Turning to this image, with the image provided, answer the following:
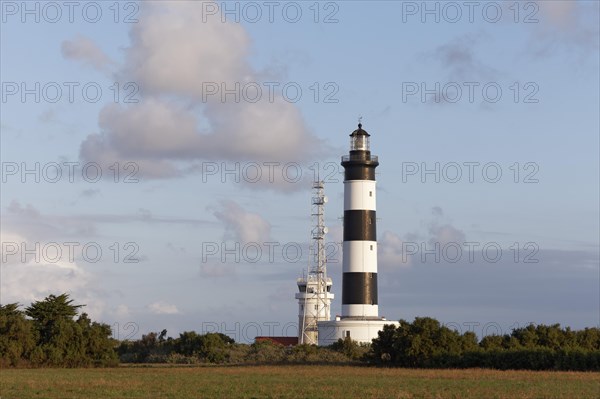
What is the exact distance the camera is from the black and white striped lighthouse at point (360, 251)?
72.2m

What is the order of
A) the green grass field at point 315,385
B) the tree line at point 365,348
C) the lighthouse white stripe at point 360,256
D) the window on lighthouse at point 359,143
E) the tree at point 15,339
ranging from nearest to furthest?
1. the green grass field at point 315,385
2. the tree line at point 365,348
3. the tree at point 15,339
4. the lighthouse white stripe at point 360,256
5. the window on lighthouse at point 359,143

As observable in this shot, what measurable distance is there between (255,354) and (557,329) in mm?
22788

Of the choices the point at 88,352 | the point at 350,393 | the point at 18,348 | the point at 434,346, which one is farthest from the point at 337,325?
the point at 350,393

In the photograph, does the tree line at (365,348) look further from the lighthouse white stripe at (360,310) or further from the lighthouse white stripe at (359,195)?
the lighthouse white stripe at (359,195)

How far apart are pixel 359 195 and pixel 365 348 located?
1095cm

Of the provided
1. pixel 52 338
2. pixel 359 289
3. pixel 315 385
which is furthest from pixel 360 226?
pixel 315 385

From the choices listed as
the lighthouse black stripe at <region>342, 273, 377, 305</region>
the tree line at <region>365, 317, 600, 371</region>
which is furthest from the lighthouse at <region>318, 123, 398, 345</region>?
the tree line at <region>365, 317, 600, 371</region>

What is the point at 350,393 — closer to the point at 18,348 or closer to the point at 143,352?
the point at 18,348

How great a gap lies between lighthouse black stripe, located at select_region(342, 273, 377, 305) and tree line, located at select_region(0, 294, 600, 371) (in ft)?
9.95

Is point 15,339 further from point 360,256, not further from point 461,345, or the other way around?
point 461,345

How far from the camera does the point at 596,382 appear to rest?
44.7 metres

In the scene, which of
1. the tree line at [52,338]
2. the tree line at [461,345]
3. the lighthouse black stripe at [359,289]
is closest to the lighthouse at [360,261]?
the lighthouse black stripe at [359,289]

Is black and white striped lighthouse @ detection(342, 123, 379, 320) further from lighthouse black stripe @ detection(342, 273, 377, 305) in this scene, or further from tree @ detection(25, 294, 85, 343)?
tree @ detection(25, 294, 85, 343)

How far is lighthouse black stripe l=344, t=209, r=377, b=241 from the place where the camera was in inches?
2847
